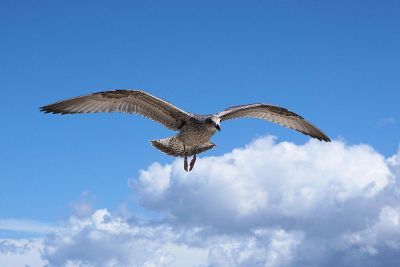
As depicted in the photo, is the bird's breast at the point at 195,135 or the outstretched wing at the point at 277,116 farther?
the outstretched wing at the point at 277,116

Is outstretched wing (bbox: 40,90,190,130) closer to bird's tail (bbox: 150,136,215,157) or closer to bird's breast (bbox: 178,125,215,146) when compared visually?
bird's breast (bbox: 178,125,215,146)

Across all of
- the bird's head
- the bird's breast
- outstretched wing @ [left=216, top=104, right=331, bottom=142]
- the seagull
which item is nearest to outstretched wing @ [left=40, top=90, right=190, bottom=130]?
the seagull

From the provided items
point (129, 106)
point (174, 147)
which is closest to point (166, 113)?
point (129, 106)

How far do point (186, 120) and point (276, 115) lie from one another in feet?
16.4

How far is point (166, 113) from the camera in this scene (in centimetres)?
1895

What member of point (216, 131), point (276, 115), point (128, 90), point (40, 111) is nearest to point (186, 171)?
point (216, 131)

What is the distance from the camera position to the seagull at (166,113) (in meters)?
18.3

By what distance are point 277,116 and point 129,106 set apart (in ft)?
19.7

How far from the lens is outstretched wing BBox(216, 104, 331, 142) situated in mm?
20156

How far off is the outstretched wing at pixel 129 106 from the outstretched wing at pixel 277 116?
1.54m

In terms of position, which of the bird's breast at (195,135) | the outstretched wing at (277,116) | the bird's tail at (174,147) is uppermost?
the outstretched wing at (277,116)

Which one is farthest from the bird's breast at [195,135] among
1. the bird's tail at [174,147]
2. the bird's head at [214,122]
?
the bird's tail at [174,147]

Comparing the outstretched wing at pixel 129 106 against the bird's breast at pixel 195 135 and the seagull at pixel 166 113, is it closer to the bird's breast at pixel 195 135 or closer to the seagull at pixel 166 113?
the seagull at pixel 166 113

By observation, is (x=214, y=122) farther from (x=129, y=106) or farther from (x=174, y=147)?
(x=129, y=106)
